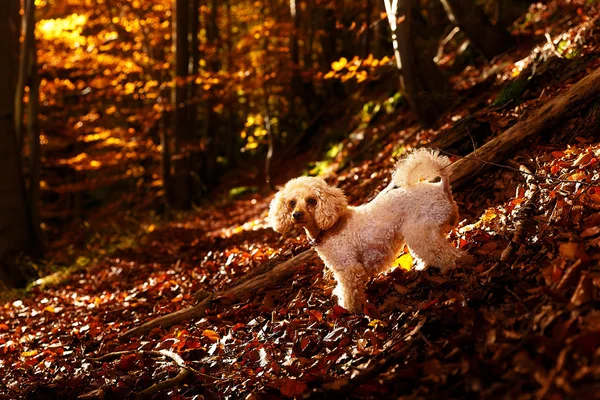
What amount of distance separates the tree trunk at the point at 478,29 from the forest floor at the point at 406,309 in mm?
615

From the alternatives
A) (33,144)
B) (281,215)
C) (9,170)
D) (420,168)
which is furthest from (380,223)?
(33,144)

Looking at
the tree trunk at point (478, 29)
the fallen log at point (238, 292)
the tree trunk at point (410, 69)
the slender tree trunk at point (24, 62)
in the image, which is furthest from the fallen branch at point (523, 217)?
the slender tree trunk at point (24, 62)

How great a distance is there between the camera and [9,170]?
9.73 meters

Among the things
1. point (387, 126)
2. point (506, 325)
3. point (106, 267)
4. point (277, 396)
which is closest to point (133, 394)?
point (277, 396)

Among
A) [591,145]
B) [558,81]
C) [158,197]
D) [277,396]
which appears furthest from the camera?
[158,197]

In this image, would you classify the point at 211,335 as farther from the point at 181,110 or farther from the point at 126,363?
the point at 181,110

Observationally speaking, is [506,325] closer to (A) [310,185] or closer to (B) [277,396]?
(B) [277,396]

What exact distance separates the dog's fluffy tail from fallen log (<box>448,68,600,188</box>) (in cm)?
111

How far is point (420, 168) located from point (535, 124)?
6.74 feet

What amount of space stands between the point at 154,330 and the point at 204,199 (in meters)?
11.7

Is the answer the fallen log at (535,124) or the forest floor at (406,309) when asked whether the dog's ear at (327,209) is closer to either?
the forest floor at (406,309)

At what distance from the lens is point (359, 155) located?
32.7 feet

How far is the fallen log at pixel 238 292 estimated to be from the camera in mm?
5285

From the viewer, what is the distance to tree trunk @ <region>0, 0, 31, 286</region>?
9562 mm
